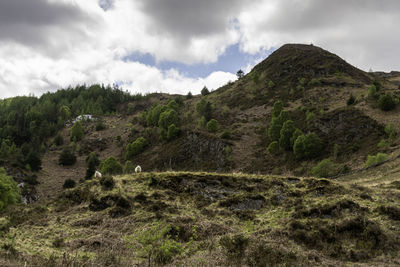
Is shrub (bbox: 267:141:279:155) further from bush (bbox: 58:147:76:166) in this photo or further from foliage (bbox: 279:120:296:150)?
bush (bbox: 58:147:76:166)

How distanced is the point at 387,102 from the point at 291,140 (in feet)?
57.8

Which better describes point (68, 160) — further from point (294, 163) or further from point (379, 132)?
point (379, 132)

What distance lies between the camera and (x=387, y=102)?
47031 millimetres

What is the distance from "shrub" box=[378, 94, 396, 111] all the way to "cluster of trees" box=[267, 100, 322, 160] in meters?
13.5

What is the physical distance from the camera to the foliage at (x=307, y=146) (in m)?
45.2

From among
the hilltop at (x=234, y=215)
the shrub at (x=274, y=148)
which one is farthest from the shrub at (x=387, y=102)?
the shrub at (x=274, y=148)

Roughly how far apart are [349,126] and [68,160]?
71553mm

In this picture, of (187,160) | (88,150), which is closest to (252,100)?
(187,160)

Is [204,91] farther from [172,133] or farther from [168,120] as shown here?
[172,133]

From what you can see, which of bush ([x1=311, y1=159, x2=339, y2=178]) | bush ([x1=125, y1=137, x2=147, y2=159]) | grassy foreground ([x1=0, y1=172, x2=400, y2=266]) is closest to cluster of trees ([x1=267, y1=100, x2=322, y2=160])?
bush ([x1=311, y1=159, x2=339, y2=178])

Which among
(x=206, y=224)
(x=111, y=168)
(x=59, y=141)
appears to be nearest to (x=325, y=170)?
(x=206, y=224)

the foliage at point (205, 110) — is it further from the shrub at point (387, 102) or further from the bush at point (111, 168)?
the shrub at point (387, 102)

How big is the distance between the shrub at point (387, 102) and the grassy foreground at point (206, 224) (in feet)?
124

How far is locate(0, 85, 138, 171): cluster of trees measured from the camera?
2937 inches
